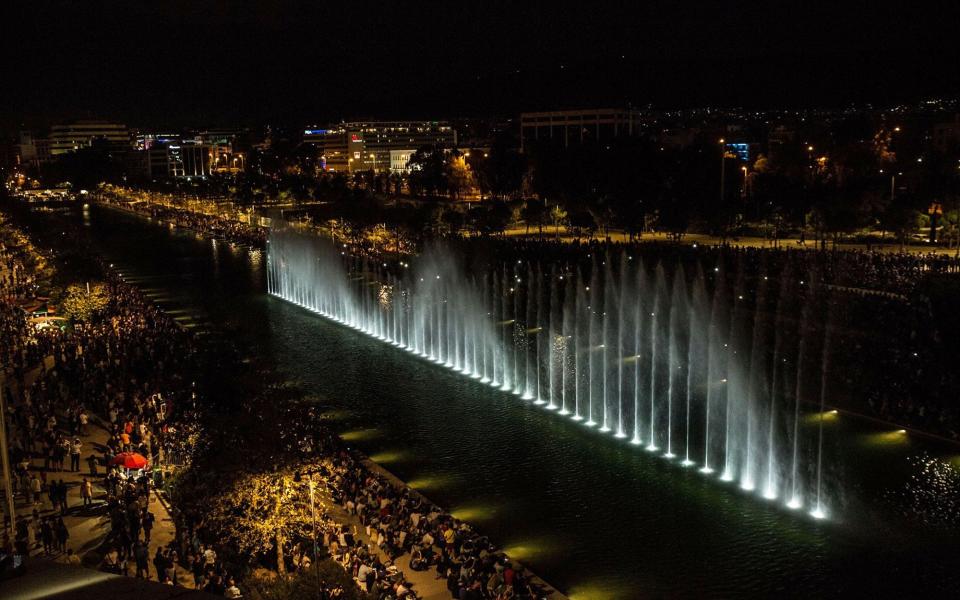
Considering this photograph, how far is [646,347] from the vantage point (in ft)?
99.1

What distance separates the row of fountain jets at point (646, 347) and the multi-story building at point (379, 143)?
450ft

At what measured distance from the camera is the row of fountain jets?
847 inches

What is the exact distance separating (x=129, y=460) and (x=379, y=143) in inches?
6734

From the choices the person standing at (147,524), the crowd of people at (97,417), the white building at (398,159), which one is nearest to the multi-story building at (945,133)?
the crowd of people at (97,417)

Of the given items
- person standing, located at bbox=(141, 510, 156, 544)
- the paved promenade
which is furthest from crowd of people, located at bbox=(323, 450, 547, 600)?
person standing, located at bbox=(141, 510, 156, 544)

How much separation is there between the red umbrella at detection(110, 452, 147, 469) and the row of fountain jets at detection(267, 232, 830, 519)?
480 inches

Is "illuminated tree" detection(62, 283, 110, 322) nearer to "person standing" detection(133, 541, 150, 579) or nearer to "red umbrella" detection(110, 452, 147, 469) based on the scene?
"red umbrella" detection(110, 452, 147, 469)

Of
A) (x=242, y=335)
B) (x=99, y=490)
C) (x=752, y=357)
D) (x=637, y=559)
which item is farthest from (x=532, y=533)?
(x=242, y=335)

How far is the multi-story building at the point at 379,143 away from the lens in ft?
599

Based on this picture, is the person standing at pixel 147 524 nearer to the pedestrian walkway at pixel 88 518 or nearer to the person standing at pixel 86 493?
the pedestrian walkway at pixel 88 518

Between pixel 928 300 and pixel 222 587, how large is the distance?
25097mm

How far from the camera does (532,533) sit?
16.9 metres

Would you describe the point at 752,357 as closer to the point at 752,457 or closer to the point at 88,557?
the point at 752,457

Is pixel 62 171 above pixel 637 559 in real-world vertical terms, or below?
above
